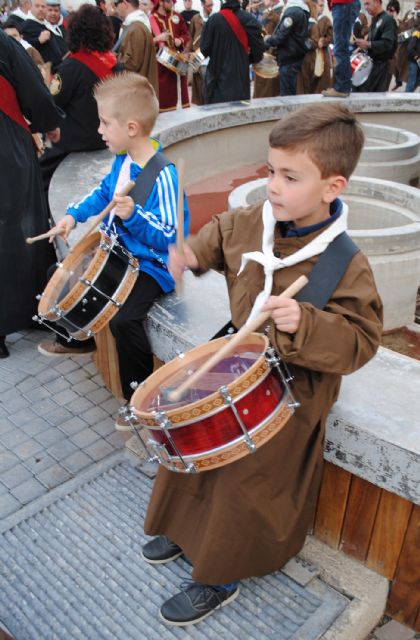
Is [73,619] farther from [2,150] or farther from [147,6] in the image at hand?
[147,6]

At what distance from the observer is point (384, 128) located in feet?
21.5

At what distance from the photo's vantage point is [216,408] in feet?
5.41

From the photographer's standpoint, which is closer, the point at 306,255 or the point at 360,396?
the point at 306,255

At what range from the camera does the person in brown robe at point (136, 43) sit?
7066 millimetres

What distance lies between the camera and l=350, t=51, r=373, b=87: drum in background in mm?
7543

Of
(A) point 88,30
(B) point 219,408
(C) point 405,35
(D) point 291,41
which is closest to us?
(B) point 219,408

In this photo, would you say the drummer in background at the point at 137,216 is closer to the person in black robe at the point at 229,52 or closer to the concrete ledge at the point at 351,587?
the concrete ledge at the point at 351,587

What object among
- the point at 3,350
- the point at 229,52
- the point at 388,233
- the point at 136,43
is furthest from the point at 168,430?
the point at 229,52

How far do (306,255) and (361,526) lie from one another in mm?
1036

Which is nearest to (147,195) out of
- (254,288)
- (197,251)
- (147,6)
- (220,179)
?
(197,251)

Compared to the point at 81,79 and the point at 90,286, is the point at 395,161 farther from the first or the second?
the point at 90,286

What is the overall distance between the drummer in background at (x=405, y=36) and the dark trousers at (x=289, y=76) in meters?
3.85

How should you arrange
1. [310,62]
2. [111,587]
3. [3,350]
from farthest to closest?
[310,62], [3,350], [111,587]

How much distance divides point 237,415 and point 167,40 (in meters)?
8.09
